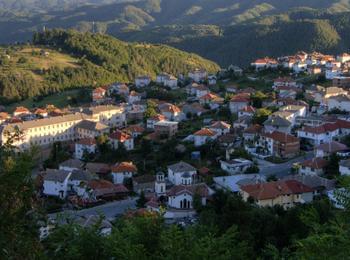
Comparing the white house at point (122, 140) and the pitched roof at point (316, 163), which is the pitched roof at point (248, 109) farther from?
the pitched roof at point (316, 163)

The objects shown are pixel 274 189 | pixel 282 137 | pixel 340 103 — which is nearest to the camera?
pixel 274 189

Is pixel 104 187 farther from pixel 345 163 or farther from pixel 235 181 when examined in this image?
pixel 345 163

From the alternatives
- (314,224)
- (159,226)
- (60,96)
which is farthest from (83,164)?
(60,96)

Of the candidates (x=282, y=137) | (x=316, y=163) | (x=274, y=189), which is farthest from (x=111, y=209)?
(x=282, y=137)

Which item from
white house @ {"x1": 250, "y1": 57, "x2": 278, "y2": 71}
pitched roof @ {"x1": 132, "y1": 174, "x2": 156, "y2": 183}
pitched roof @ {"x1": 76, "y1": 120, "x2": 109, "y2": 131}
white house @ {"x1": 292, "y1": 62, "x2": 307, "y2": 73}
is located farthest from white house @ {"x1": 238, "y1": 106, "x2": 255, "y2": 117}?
white house @ {"x1": 250, "y1": 57, "x2": 278, "y2": 71}

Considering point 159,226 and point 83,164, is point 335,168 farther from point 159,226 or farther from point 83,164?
point 159,226

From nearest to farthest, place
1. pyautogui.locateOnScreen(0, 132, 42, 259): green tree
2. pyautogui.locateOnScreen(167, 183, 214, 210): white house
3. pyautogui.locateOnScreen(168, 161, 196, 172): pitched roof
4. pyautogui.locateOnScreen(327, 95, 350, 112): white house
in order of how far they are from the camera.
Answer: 1. pyautogui.locateOnScreen(0, 132, 42, 259): green tree
2. pyautogui.locateOnScreen(167, 183, 214, 210): white house
3. pyautogui.locateOnScreen(168, 161, 196, 172): pitched roof
4. pyautogui.locateOnScreen(327, 95, 350, 112): white house

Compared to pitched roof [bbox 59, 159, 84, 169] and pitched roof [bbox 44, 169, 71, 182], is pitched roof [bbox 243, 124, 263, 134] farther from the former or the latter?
pitched roof [bbox 44, 169, 71, 182]
